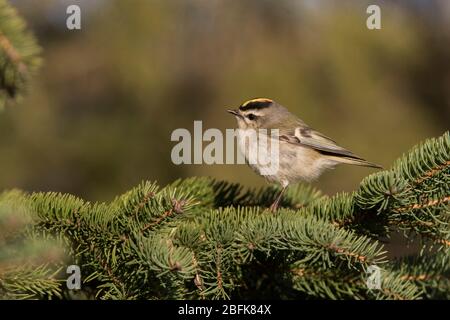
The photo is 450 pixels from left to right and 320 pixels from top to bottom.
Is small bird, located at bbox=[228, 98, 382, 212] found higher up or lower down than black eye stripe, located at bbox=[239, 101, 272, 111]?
lower down

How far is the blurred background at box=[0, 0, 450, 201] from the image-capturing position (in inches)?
177

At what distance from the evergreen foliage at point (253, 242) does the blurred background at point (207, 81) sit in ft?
7.07

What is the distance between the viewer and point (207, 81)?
477cm

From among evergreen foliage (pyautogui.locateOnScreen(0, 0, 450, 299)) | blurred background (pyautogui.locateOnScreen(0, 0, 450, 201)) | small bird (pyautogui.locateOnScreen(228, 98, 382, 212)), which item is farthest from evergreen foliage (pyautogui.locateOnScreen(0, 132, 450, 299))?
blurred background (pyautogui.locateOnScreen(0, 0, 450, 201))

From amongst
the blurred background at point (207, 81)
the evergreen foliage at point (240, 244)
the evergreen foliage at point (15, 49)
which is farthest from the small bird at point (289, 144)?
the evergreen foliage at point (15, 49)

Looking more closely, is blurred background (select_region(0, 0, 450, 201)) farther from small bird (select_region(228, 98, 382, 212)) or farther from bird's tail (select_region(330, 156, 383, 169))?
bird's tail (select_region(330, 156, 383, 169))

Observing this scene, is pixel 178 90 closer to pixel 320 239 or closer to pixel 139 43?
pixel 139 43

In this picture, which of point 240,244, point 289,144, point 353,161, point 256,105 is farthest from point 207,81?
point 240,244

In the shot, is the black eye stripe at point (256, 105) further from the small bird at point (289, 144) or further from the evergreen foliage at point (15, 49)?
the evergreen foliage at point (15, 49)

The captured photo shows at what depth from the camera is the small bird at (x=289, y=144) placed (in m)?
3.90

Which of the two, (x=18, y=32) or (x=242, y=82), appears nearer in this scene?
(x=18, y=32)
